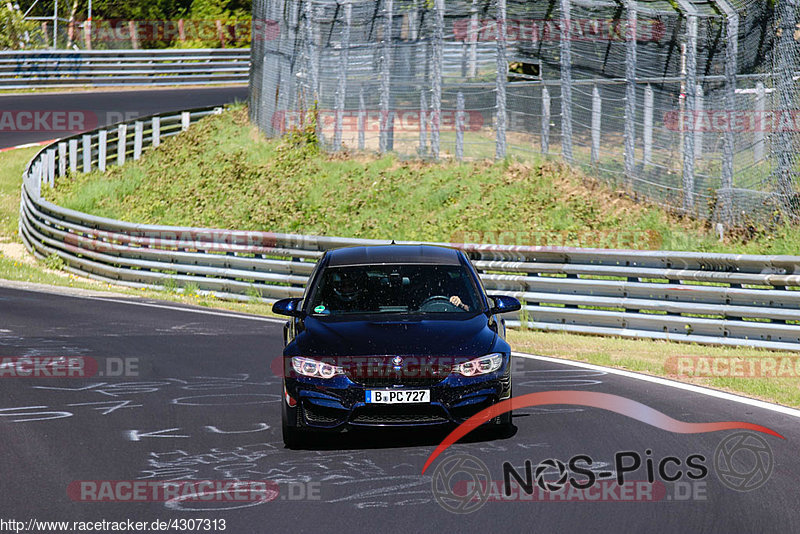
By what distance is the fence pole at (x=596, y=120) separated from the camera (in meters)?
21.7

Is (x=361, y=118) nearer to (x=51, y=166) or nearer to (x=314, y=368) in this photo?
(x=51, y=166)

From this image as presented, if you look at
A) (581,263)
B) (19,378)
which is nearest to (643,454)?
(19,378)

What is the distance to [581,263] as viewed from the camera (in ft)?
52.3

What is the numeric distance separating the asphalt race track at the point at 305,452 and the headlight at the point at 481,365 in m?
0.55

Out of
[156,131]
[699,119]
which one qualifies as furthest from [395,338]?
[156,131]

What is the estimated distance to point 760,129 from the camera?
59.6 ft

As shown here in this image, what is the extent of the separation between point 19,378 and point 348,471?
550 centimetres

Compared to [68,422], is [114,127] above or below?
below

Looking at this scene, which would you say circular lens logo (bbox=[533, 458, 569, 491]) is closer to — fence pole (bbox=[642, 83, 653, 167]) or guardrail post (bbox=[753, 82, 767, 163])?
guardrail post (bbox=[753, 82, 767, 163])

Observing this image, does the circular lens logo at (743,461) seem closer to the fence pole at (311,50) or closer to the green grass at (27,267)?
the green grass at (27,267)

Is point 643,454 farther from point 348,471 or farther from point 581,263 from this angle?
point 581,263

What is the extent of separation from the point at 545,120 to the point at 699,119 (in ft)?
14.0

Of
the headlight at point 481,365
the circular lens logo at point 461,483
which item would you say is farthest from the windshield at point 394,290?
the circular lens logo at point 461,483

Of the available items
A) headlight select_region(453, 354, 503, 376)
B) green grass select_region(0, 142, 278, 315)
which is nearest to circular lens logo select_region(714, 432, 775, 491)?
headlight select_region(453, 354, 503, 376)
